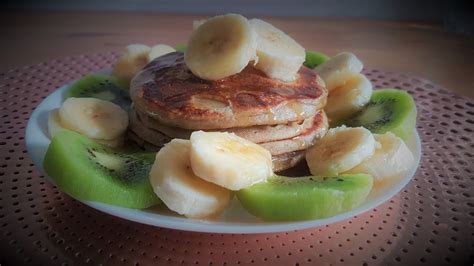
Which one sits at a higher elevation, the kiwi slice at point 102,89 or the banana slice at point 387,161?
the banana slice at point 387,161

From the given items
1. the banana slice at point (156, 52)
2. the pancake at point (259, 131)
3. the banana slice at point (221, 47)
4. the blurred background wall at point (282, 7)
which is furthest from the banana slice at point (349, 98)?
the blurred background wall at point (282, 7)

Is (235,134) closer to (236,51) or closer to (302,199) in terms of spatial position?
(236,51)

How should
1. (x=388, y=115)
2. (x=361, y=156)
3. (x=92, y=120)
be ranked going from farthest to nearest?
(x=388, y=115) < (x=92, y=120) < (x=361, y=156)

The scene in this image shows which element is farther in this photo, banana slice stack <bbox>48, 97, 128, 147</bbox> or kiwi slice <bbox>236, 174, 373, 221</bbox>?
banana slice stack <bbox>48, 97, 128, 147</bbox>

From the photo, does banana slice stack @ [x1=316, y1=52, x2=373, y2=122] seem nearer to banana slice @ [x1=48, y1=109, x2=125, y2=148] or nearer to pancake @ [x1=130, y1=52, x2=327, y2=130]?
pancake @ [x1=130, y1=52, x2=327, y2=130]

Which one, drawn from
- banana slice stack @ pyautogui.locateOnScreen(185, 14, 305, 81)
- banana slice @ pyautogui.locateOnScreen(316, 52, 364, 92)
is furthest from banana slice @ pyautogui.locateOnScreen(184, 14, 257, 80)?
banana slice @ pyautogui.locateOnScreen(316, 52, 364, 92)

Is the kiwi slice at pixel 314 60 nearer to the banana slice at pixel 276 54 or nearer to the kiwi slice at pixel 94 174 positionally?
the banana slice at pixel 276 54

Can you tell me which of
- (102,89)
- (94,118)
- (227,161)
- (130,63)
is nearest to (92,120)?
(94,118)
